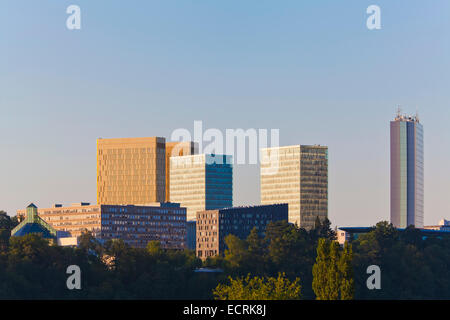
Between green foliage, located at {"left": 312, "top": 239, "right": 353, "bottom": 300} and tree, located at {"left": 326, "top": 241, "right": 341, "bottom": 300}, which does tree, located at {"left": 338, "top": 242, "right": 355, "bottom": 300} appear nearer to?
green foliage, located at {"left": 312, "top": 239, "right": 353, "bottom": 300}

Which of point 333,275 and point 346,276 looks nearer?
point 346,276

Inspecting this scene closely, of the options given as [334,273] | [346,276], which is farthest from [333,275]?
[346,276]

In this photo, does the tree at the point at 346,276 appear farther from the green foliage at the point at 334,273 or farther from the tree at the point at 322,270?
the tree at the point at 322,270

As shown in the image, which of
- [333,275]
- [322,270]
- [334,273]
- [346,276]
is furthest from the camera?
[322,270]

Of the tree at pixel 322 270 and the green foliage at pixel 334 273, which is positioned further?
the tree at pixel 322 270

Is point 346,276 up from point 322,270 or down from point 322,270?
down

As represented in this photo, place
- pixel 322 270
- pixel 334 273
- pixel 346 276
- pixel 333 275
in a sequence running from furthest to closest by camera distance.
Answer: pixel 322 270, pixel 333 275, pixel 334 273, pixel 346 276

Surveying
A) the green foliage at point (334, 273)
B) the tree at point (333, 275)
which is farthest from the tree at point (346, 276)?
the tree at point (333, 275)

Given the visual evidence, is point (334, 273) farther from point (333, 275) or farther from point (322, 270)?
point (322, 270)
